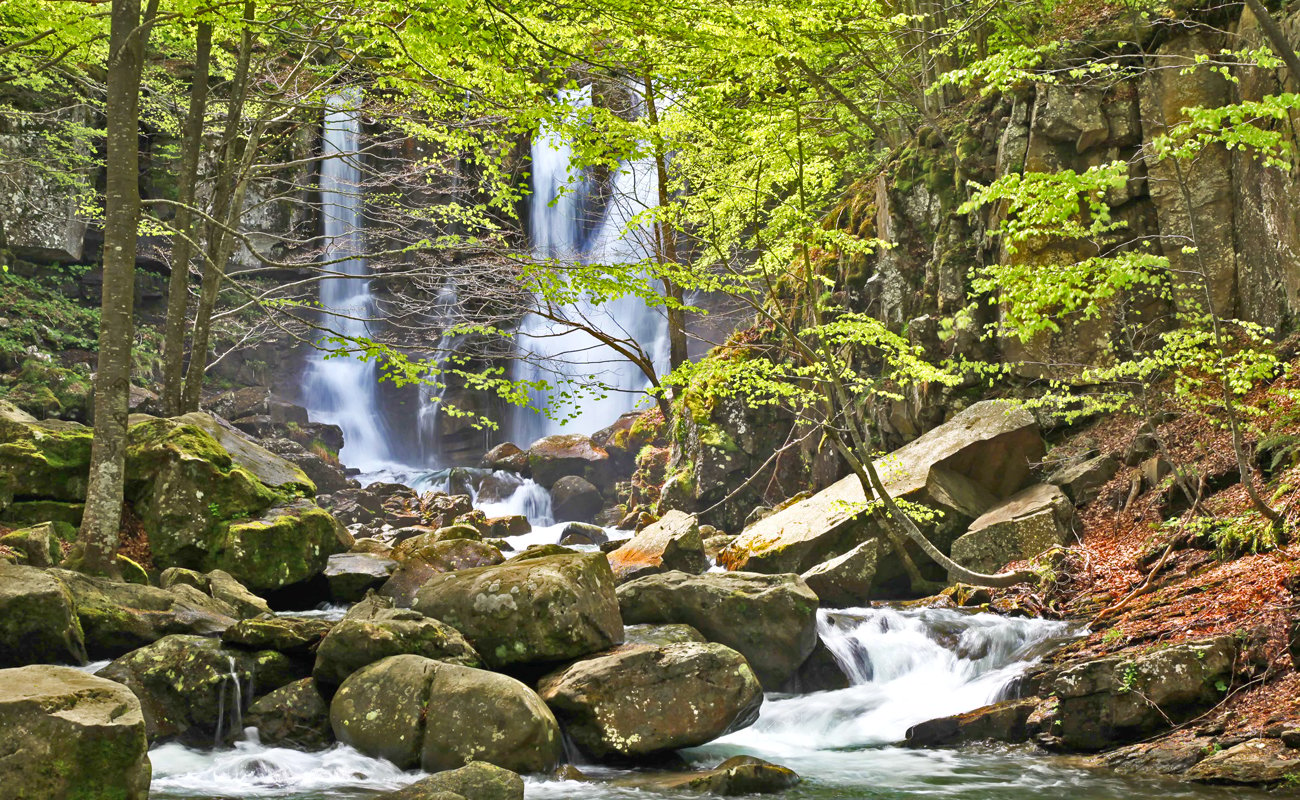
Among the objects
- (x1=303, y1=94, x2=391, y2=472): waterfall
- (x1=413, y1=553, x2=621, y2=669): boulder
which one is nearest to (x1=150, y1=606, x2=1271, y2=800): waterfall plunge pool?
(x1=413, y1=553, x2=621, y2=669): boulder

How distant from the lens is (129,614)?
664 centimetres

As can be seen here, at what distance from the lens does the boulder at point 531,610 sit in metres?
6.61

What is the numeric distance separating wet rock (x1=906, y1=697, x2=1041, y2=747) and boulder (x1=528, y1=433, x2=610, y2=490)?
1623cm

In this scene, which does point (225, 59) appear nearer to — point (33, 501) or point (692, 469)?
point (33, 501)

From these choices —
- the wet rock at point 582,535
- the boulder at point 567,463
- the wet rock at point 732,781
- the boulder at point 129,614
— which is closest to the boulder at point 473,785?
the wet rock at point 732,781

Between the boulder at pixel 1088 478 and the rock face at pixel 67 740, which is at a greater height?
the boulder at pixel 1088 478

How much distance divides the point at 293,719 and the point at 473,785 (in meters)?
1.91

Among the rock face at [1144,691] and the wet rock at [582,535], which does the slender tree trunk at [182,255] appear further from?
the rock face at [1144,691]

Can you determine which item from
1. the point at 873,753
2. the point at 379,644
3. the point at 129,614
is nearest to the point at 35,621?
the point at 129,614

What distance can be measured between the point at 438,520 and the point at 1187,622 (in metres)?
15.9

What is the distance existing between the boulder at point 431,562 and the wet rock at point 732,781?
411cm

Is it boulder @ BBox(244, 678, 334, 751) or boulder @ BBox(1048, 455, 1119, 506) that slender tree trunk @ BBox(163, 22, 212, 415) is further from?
boulder @ BBox(1048, 455, 1119, 506)

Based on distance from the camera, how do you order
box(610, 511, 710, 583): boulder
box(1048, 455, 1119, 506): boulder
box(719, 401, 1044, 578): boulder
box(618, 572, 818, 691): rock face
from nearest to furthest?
box(618, 572, 818, 691): rock face → box(1048, 455, 1119, 506): boulder → box(719, 401, 1044, 578): boulder → box(610, 511, 710, 583): boulder

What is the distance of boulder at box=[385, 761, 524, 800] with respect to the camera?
15.7ft
